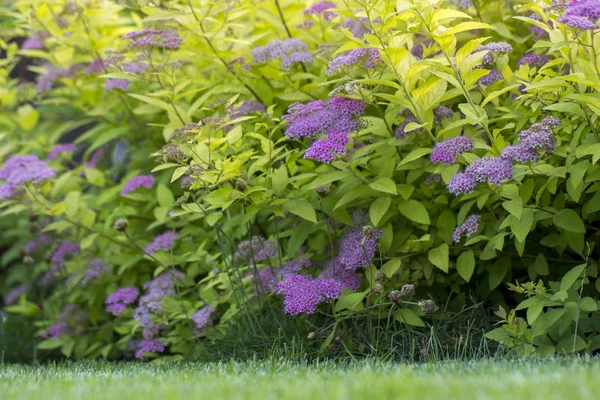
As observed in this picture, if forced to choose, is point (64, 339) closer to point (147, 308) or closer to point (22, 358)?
point (22, 358)

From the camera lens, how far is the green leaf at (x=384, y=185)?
3.55m

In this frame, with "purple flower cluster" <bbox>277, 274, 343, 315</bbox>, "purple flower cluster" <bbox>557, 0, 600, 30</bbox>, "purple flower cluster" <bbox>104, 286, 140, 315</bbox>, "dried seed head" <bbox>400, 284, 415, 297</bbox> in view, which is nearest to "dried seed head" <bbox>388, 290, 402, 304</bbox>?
"dried seed head" <bbox>400, 284, 415, 297</bbox>

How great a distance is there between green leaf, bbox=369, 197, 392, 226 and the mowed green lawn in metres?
0.73

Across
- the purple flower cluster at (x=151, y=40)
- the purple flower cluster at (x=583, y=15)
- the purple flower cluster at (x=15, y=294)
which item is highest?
the purple flower cluster at (x=151, y=40)

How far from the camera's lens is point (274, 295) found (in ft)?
13.5

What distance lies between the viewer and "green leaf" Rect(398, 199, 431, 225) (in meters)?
3.64

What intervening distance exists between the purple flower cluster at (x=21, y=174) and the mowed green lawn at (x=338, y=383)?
1.64m

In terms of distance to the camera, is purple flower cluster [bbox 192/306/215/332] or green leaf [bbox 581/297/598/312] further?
purple flower cluster [bbox 192/306/215/332]

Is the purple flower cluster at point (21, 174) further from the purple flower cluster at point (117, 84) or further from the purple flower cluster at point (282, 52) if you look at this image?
the purple flower cluster at point (282, 52)

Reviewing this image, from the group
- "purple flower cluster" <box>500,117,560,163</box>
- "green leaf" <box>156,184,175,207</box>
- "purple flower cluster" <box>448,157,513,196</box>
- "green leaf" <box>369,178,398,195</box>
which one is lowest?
"green leaf" <box>156,184,175,207</box>

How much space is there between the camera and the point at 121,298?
4.68 metres

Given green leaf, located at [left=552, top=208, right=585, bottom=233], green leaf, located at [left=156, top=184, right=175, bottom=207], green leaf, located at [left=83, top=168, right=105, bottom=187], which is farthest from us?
green leaf, located at [left=83, top=168, right=105, bottom=187]

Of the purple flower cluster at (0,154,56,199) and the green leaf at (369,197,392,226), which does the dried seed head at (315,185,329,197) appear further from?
the purple flower cluster at (0,154,56,199)

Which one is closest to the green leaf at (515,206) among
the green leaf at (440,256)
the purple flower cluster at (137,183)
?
the green leaf at (440,256)
